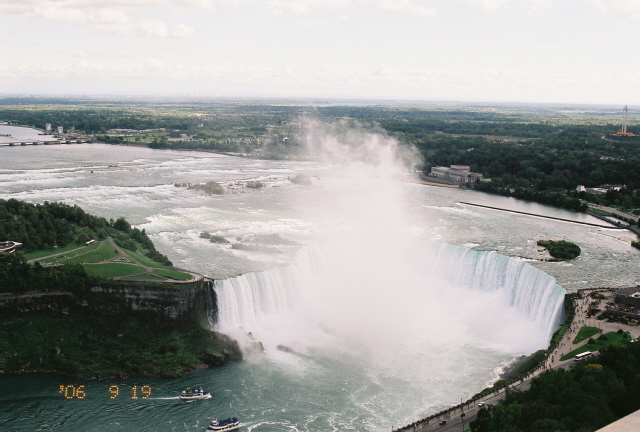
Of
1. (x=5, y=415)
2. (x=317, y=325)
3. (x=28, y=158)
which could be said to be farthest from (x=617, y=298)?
(x=28, y=158)

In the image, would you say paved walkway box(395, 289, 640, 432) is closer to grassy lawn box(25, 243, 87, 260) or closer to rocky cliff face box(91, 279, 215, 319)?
rocky cliff face box(91, 279, 215, 319)

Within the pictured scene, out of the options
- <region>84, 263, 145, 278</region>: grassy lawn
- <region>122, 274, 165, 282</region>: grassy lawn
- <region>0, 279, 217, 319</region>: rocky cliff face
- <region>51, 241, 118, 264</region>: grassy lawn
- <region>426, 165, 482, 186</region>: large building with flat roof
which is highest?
<region>51, 241, 118, 264</region>: grassy lawn

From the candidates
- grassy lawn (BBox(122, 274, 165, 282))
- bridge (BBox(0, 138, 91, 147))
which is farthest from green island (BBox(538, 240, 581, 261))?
bridge (BBox(0, 138, 91, 147))

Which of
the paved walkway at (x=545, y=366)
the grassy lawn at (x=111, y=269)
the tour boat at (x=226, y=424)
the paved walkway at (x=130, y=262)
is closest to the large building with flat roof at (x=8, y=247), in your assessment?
the paved walkway at (x=130, y=262)

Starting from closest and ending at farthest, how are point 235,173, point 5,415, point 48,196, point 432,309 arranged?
1. point 5,415
2. point 432,309
3. point 48,196
4. point 235,173

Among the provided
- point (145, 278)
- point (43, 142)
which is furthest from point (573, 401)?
point (43, 142)

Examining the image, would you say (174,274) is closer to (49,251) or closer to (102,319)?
(102,319)

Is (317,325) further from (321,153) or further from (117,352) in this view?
(321,153)
